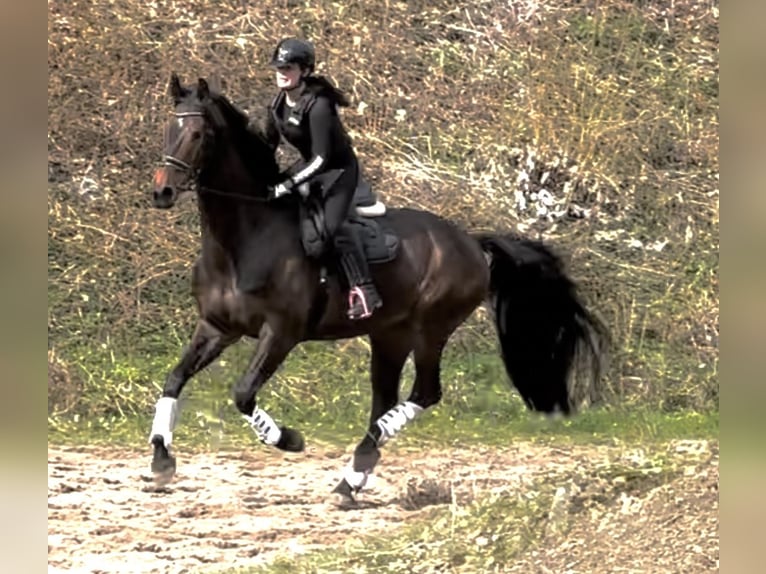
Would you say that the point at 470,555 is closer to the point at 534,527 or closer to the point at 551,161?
the point at 534,527

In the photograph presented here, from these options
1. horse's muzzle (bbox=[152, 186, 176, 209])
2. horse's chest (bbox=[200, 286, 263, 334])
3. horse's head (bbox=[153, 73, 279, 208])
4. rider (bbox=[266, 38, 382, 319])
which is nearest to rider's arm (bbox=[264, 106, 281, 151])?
rider (bbox=[266, 38, 382, 319])

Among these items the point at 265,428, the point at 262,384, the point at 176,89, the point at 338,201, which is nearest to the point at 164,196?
the point at 176,89

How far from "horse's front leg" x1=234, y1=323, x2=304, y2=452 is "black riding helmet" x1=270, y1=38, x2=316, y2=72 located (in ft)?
4.14

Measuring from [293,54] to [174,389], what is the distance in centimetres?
166

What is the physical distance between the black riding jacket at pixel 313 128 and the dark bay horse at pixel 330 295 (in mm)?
170

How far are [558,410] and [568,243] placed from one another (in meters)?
3.51

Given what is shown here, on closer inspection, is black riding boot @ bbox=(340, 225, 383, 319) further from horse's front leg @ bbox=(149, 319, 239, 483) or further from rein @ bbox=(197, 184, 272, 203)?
horse's front leg @ bbox=(149, 319, 239, 483)

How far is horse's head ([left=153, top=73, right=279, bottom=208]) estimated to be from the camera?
5.05 meters

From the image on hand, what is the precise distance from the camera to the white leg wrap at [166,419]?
538cm

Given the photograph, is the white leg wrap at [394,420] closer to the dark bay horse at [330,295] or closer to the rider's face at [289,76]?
the dark bay horse at [330,295]

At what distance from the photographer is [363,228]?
6062 millimetres

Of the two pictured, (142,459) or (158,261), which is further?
(158,261)

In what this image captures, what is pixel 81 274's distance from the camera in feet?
32.7
